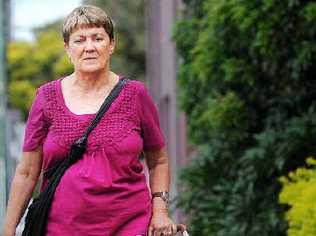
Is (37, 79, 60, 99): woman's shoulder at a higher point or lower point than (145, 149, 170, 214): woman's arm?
higher

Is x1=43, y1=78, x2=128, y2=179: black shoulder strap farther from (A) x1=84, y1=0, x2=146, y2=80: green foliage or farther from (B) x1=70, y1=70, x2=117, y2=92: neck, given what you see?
(A) x1=84, y1=0, x2=146, y2=80: green foliage

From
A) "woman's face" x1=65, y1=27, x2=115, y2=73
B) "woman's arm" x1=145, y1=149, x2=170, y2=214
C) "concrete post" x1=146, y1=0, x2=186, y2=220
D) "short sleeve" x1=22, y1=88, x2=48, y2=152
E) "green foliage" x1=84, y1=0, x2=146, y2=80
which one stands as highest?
"green foliage" x1=84, y1=0, x2=146, y2=80

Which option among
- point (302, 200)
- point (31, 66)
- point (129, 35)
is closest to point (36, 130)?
point (302, 200)

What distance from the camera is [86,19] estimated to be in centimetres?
457

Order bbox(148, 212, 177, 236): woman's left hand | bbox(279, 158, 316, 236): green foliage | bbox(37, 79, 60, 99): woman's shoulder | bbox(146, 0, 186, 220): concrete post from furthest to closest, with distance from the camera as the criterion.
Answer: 1. bbox(146, 0, 186, 220): concrete post
2. bbox(279, 158, 316, 236): green foliage
3. bbox(37, 79, 60, 99): woman's shoulder
4. bbox(148, 212, 177, 236): woman's left hand

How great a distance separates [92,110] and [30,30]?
214 feet

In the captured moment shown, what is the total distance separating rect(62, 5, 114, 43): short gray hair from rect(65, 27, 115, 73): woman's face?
0.06ft

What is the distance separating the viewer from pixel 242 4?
27.7ft

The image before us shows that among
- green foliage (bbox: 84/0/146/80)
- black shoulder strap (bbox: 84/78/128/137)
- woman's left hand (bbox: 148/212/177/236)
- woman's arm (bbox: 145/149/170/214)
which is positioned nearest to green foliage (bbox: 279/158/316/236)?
woman's arm (bbox: 145/149/170/214)

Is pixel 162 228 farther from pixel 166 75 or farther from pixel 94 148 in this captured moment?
pixel 166 75

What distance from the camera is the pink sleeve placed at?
4.71 m

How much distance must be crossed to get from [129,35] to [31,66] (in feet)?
74.6

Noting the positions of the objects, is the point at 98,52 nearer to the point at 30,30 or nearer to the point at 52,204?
the point at 52,204

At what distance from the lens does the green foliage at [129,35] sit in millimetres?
40312
